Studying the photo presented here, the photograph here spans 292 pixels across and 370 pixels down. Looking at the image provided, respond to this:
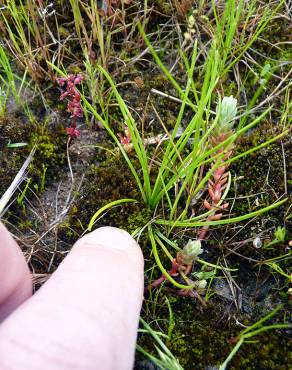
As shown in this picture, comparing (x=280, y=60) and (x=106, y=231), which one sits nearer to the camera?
(x=106, y=231)

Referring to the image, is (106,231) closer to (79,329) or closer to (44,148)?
(79,329)

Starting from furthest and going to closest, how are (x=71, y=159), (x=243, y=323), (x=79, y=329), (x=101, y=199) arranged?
1. (x=71, y=159)
2. (x=101, y=199)
3. (x=243, y=323)
4. (x=79, y=329)

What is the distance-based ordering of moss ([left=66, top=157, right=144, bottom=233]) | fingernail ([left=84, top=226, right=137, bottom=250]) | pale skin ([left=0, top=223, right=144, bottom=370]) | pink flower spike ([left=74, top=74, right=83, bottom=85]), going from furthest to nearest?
pink flower spike ([left=74, top=74, right=83, bottom=85])
moss ([left=66, top=157, right=144, bottom=233])
fingernail ([left=84, top=226, right=137, bottom=250])
pale skin ([left=0, top=223, right=144, bottom=370])

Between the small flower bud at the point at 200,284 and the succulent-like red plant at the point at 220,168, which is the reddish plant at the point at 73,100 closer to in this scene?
the succulent-like red plant at the point at 220,168

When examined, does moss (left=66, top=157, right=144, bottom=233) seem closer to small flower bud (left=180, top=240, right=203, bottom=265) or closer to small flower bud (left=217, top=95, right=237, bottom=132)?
small flower bud (left=180, top=240, right=203, bottom=265)

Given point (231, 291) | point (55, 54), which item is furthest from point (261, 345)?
point (55, 54)

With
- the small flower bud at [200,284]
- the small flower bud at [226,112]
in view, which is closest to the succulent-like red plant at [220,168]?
the small flower bud at [226,112]

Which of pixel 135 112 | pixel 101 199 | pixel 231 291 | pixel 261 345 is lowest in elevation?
pixel 261 345

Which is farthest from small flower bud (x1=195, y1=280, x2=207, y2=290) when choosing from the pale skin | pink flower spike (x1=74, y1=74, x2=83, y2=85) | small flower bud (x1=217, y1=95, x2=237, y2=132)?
pink flower spike (x1=74, y1=74, x2=83, y2=85)
